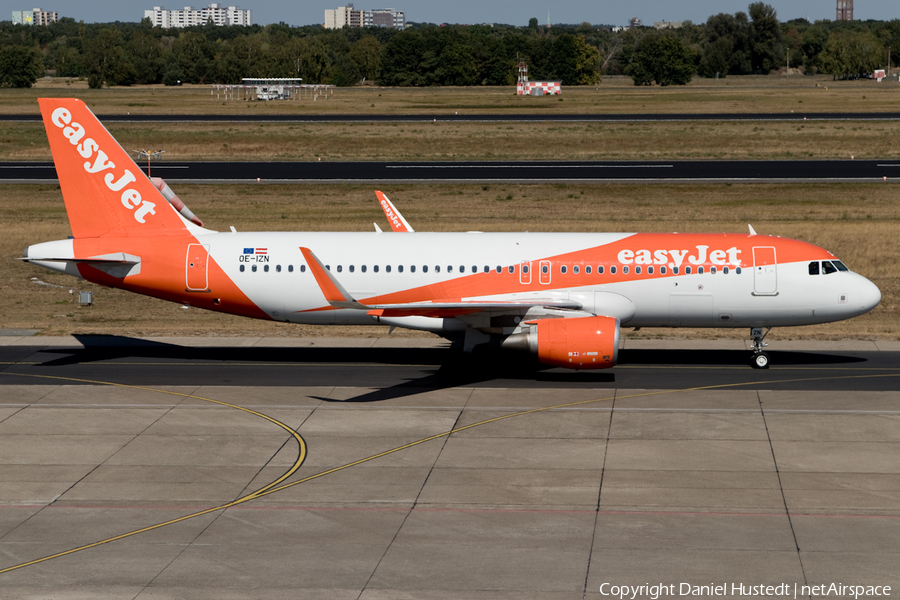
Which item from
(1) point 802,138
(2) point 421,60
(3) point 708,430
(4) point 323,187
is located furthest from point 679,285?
(2) point 421,60

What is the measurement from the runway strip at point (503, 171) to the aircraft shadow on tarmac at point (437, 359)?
3982cm

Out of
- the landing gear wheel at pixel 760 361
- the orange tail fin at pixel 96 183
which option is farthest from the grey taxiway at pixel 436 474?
the orange tail fin at pixel 96 183

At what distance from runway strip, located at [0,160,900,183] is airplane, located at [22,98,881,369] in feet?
138

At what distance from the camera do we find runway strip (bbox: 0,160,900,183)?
75438 mm

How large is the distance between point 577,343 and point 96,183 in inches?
631

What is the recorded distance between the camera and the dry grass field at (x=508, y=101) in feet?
443

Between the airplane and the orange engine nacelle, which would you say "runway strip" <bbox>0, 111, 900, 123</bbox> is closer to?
the airplane

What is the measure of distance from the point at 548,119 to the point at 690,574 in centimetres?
10634

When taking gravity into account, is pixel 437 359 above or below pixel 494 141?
below

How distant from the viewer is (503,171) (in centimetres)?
8038

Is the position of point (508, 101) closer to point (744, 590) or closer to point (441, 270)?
point (441, 270)

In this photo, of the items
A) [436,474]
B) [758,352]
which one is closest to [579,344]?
[758,352]

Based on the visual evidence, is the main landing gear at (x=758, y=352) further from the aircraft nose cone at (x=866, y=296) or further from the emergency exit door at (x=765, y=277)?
the aircraft nose cone at (x=866, y=296)

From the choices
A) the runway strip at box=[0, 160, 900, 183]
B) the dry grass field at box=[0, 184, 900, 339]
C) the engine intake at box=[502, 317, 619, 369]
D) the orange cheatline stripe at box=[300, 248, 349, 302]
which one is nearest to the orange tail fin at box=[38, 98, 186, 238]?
the orange cheatline stripe at box=[300, 248, 349, 302]
